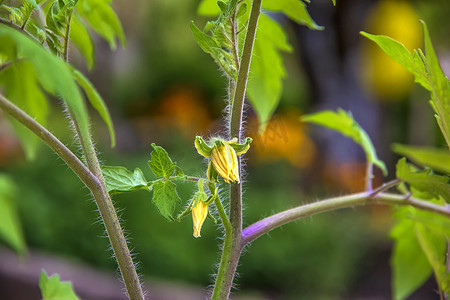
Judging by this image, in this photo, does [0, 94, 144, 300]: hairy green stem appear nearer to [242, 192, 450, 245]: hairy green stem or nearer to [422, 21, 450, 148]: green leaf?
[242, 192, 450, 245]: hairy green stem

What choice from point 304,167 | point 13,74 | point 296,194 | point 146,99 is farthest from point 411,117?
point 13,74

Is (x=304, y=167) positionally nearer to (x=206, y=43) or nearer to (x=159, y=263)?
(x=159, y=263)

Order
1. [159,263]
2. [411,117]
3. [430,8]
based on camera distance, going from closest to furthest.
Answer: [159,263]
[430,8]
[411,117]

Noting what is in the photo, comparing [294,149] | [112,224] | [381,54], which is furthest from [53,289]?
[381,54]

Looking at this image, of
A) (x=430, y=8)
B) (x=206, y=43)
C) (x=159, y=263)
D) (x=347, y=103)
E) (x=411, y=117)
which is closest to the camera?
(x=206, y=43)

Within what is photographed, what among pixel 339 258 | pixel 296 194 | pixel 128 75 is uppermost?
pixel 128 75
